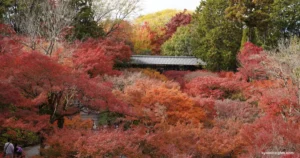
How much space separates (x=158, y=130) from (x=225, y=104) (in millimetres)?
6158

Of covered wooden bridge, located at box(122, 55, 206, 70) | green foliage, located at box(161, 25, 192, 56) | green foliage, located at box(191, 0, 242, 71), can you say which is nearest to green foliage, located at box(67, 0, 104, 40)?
covered wooden bridge, located at box(122, 55, 206, 70)

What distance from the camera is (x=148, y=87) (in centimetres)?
1526

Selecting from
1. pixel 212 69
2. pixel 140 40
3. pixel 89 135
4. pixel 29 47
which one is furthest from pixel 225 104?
pixel 140 40

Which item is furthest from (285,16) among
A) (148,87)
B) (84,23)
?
(148,87)

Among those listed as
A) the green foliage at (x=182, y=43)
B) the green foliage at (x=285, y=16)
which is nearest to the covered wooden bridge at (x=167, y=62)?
the green foliage at (x=182, y=43)

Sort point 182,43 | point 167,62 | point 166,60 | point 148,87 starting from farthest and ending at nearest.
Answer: point 182,43 → point 166,60 → point 167,62 → point 148,87

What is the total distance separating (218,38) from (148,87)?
1191 cm

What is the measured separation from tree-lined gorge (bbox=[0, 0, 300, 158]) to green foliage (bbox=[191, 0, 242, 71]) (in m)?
0.08

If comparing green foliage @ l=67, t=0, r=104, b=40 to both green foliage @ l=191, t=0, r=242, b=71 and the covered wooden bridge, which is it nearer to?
the covered wooden bridge

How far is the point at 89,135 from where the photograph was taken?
1084 centimetres

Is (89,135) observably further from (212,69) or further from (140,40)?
(140,40)

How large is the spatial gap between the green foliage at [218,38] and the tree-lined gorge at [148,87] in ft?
0.25

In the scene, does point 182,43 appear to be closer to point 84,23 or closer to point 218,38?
point 218,38

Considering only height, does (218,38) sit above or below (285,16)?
below
